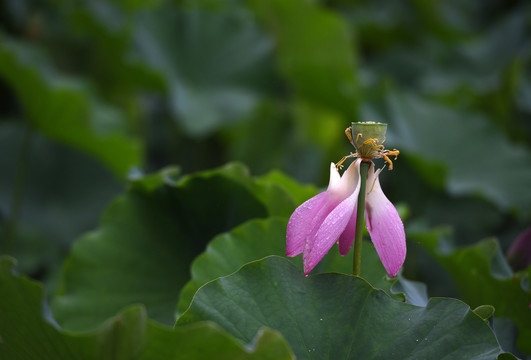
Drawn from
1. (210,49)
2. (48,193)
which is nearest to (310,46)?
(210,49)

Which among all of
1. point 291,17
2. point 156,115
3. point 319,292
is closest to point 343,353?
point 319,292

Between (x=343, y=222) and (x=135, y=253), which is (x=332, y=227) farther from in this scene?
(x=135, y=253)

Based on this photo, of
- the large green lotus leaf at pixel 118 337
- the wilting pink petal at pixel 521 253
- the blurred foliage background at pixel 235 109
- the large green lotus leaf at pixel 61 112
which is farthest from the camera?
the blurred foliage background at pixel 235 109

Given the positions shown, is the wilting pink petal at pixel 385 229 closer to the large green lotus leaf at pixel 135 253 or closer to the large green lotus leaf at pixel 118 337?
the large green lotus leaf at pixel 118 337

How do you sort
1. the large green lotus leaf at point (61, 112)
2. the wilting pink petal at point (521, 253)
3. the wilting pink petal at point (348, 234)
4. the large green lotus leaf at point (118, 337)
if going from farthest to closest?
the large green lotus leaf at point (61, 112) < the wilting pink petal at point (521, 253) < the wilting pink petal at point (348, 234) < the large green lotus leaf at point (118, 337)

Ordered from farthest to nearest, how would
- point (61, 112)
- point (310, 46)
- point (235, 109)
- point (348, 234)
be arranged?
point (310, 46)
point (235, 109)
point (61, 112)
point (348, 234)

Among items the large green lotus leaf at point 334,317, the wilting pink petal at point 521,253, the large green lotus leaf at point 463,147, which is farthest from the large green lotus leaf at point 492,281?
the large green lotus leaf at point 463,147
